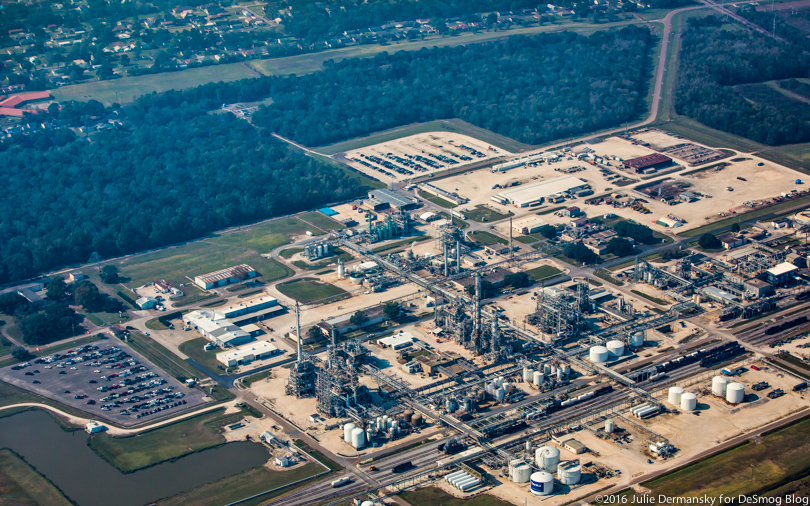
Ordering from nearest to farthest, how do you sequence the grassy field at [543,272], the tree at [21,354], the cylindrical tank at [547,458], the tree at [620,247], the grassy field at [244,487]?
the grassy field at [244,487] → the cylindrical tank at [547,458] → the tree at [21,354] → the grassy field at [543,272] → the tree at [620,247]

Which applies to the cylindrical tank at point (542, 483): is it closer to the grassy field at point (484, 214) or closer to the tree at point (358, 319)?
the tree at point (358, 319)

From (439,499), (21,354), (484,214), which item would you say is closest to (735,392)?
(439,499)

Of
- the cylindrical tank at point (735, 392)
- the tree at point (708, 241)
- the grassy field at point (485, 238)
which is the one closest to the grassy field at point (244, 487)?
the cylindrical tank at point (735, 392)

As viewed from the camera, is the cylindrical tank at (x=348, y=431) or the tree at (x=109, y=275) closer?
the cylindrical tank at (x=348, y=431)

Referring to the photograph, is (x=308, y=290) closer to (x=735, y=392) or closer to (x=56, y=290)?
(x=56, y=290)

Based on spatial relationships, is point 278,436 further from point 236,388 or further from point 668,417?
point 668,417

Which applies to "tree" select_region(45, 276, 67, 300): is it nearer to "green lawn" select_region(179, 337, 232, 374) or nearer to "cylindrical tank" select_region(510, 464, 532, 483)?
"green lawn" select_region(179, 337, 232, 374)
